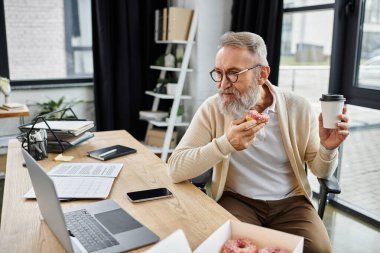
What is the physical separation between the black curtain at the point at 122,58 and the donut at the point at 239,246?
10.3ft

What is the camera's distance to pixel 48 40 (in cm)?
402

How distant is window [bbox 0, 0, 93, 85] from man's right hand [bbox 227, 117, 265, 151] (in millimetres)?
3027

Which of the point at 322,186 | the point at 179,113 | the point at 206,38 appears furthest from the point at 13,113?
the point at 322,186

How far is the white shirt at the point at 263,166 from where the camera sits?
1.78 meters

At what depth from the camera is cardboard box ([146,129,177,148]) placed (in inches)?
154

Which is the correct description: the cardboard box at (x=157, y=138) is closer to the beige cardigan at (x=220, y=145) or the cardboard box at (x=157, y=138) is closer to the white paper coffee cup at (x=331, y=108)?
A: the beige cardigan at (x=220, y=145)

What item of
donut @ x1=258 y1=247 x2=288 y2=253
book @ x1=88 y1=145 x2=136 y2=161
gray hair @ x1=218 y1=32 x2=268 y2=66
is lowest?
book @ x1=88 y1=145 x2=136 y2=161

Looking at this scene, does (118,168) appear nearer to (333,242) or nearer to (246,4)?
(333,242)

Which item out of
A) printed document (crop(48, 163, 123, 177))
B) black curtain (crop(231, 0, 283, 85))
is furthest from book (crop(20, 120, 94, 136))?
black curtain (crop(231, 0, 283, 85))

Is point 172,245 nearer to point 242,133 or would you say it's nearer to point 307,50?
point 242,133

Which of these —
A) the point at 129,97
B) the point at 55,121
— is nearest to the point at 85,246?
the point at 55,121

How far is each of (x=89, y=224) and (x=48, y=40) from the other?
3.26 meters

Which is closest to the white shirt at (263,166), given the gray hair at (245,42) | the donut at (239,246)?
the gray hair at (245,42)

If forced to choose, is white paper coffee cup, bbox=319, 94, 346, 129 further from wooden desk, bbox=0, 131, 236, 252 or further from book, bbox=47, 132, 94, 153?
book, bbox=47, 132, 94, 153
